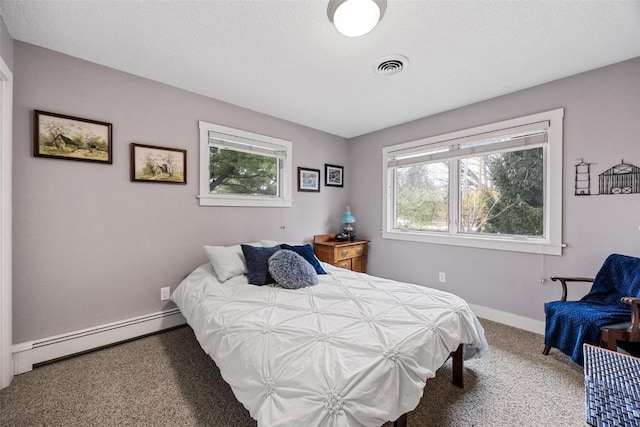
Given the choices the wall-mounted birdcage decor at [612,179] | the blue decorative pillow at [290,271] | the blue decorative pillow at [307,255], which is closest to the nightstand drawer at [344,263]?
the blue decorative pillow at [307,255]

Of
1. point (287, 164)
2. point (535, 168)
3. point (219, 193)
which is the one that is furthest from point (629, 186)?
point (219, 193)

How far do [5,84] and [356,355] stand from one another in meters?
2.80

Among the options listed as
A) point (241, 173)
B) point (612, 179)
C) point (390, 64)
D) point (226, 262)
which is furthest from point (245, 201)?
point (612, 179)

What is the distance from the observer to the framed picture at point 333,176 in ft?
13.3

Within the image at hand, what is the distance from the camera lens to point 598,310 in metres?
1.90

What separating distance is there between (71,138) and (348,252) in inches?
125

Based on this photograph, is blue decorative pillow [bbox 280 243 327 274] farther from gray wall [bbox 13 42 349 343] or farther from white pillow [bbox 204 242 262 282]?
gray wall [bbox 13 42 349 343]

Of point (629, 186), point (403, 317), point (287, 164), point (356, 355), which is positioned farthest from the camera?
point (287, 164)

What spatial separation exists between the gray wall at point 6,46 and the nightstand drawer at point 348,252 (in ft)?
11.1

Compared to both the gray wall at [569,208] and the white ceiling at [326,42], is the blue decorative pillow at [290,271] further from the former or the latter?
the gray wall at [569,208]

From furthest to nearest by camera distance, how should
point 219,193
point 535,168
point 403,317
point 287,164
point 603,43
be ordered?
1. point 287,164
2. point 219,193
3. point 535,168
4. point 603,43
5. point 403,317

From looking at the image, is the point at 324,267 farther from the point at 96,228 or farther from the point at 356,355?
the point at 96,228

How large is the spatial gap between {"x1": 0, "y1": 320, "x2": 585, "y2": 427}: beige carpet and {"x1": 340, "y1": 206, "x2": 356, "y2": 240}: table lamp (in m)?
2.34

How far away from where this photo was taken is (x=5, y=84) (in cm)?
175
